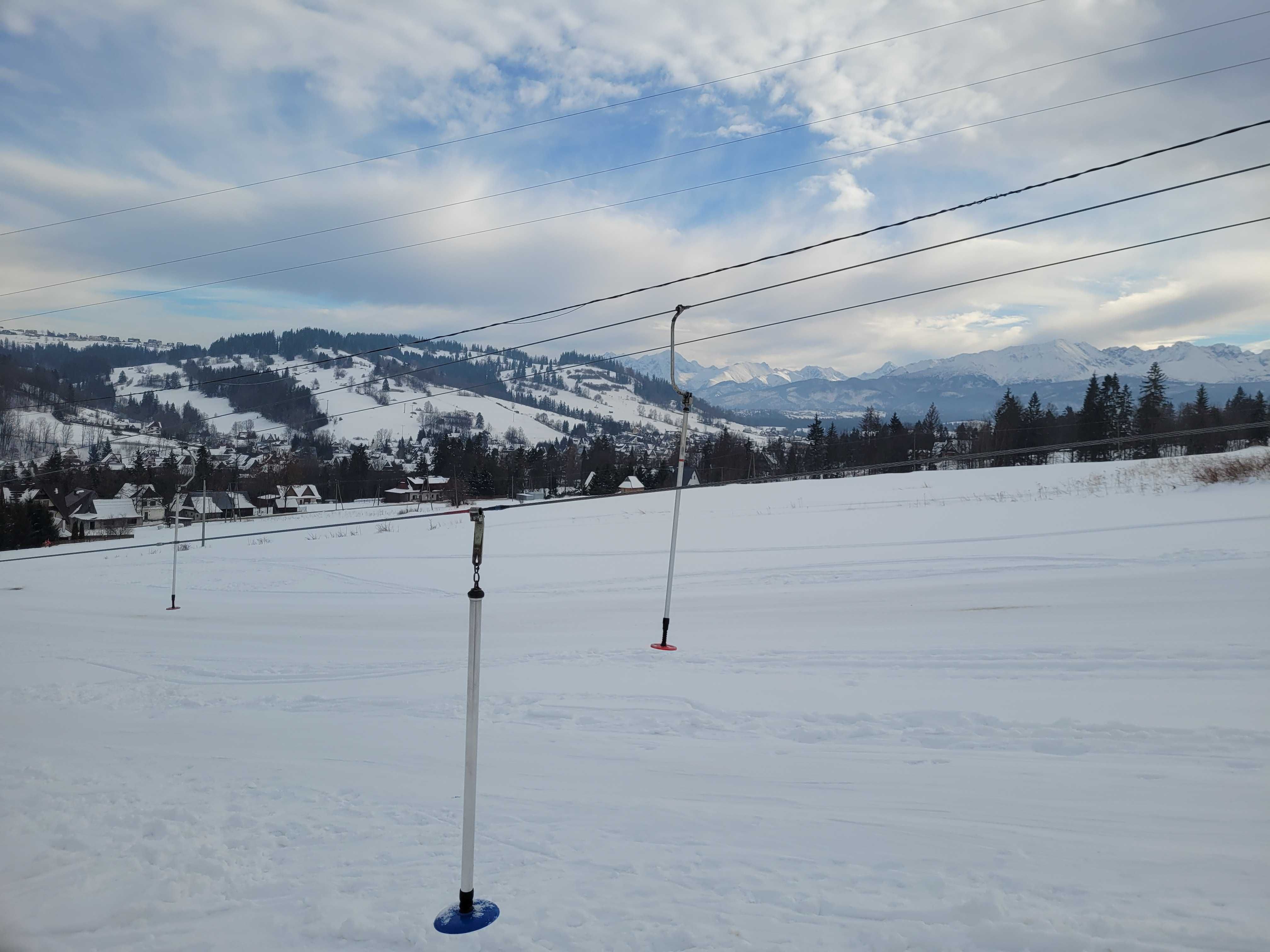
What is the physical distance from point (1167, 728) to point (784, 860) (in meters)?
4.97

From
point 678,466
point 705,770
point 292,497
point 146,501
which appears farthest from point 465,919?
point 292,497

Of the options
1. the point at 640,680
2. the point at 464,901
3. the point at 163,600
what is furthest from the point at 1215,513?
the point at 163,600

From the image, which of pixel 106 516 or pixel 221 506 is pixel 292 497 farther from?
pixel 106 516

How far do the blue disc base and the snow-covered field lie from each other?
0.35ft

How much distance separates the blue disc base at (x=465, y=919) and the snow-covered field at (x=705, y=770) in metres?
0.11

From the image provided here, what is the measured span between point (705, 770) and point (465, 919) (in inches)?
121

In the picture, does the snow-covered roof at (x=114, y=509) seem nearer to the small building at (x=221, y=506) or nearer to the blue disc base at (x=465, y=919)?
the small building at (x=221, y=506)

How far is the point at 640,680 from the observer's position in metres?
9.98

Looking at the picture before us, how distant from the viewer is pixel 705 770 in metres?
6.53

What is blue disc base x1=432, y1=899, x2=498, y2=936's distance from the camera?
3949mm

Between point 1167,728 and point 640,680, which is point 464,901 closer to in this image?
point 640,680

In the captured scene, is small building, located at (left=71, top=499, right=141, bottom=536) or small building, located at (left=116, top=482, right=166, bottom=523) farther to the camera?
small building, located at (left=116, top=482, right=166, bottom=523)

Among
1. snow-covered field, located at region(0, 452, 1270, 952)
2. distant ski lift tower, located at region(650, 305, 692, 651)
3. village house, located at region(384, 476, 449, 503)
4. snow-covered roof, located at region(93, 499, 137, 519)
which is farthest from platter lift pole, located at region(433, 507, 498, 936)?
snow-covered roof, located at region(93, 499, 137, 519)

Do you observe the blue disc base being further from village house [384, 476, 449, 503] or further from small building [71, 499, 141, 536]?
small building [71, 499, 141, 536]
